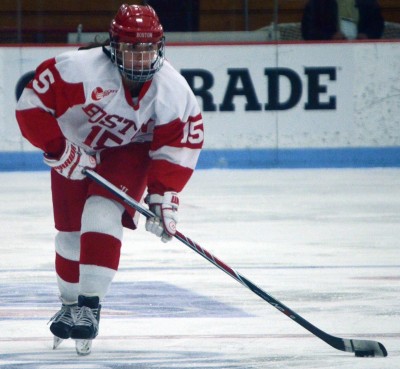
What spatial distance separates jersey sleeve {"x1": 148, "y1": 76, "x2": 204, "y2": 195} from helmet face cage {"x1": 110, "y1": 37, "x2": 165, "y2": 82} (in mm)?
105

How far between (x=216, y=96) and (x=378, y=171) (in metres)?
1.26

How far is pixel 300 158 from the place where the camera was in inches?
354

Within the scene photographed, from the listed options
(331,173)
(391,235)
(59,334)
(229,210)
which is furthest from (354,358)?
(331,173)

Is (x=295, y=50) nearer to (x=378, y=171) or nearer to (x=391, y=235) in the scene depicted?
(x=378, y=171)

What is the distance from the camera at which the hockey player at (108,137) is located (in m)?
3.42

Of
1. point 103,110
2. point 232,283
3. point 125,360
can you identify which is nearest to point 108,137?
point 103,110

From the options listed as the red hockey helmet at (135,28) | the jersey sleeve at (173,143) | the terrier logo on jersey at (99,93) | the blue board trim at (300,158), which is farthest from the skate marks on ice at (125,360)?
the blue board trim at (300,158)

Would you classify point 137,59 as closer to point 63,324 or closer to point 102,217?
point 102,217

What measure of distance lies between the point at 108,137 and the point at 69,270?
0.40m

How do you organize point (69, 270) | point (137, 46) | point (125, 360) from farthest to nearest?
point (69, 270), point (137, 46), point (125, 360)

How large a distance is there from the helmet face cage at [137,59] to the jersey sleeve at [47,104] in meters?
0.13

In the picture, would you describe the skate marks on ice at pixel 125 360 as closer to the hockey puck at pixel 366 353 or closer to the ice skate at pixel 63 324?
the ice skate at pixel 63 324

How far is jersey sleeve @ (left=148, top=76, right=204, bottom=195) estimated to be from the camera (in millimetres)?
3504

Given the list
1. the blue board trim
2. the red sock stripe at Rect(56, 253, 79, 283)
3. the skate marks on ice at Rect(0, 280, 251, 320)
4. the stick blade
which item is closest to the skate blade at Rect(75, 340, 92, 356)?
the red sock stripe at Rect(56, 253, 79, 283)
